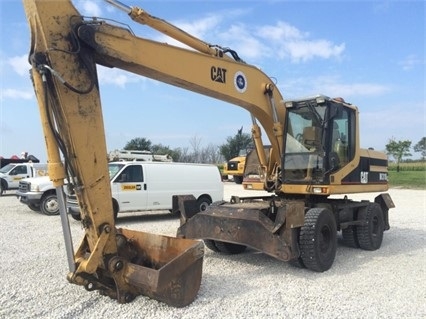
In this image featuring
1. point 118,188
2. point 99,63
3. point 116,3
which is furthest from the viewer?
point 118,188

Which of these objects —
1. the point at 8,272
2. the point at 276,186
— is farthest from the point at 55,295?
the point at 276,186

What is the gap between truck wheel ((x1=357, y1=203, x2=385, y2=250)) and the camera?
8945 mm

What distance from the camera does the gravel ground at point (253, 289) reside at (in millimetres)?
5074

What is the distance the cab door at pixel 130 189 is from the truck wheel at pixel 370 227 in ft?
22.2

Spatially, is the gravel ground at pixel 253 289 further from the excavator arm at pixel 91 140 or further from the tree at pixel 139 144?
the tree at pixel 139 144

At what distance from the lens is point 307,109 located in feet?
27.6

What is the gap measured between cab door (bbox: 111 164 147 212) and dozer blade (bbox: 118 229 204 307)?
286 inches

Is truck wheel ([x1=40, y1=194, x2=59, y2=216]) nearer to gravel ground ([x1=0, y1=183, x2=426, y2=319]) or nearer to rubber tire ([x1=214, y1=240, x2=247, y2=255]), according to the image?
gravel ground ([x1=0, y1=183, x2=426, y2=319])

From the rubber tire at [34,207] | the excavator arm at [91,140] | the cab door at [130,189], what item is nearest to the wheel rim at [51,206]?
the rubber tire at [34,207]

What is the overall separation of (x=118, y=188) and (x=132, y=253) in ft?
24.6

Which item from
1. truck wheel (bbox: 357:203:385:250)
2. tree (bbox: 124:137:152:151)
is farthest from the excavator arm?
tree (bbox: 124:137:152:151)

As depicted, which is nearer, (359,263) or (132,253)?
(132,253)

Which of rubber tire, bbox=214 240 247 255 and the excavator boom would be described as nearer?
the excavator boom

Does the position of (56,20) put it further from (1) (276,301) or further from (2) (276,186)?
(2) (276,186)
